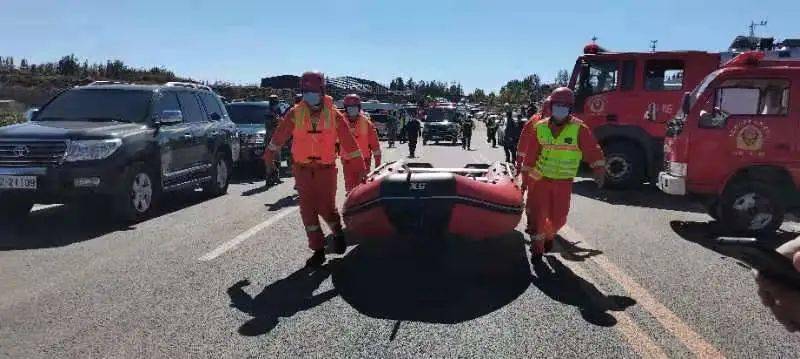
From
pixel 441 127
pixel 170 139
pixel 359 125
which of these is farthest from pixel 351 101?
pixel 441 127

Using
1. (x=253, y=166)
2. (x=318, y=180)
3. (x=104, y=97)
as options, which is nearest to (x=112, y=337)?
(x=318, y=180)

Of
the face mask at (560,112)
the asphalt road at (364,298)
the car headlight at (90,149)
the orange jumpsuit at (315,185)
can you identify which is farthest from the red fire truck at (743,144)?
the car headlight at (90,149)

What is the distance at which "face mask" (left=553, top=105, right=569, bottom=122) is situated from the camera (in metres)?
7.39

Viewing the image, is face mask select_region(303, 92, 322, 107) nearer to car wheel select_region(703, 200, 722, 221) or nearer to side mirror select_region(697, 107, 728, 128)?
side mirror select_region(697, 107, 728, 128)

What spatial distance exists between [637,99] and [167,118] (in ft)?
29.2

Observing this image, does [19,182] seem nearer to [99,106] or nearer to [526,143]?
[99,106]

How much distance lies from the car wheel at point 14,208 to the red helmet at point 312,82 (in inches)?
174

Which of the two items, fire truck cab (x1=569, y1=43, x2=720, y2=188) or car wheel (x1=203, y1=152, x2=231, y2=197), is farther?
fire truck cab (x1=569, y1=43, x2=720, y2=188)

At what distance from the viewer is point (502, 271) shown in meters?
6.73

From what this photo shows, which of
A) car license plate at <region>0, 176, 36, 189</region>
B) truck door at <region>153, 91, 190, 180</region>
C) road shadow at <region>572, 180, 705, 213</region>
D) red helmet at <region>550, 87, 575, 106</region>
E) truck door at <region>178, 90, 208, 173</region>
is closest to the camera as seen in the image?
red helmet at <region>550, 87, 575, 106</region>

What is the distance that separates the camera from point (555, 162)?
7.36m

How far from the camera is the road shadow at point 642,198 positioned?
39.3 ft

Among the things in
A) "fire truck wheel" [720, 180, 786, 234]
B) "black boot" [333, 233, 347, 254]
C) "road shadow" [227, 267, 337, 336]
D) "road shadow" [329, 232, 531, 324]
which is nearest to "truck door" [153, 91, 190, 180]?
"road shadow" [329, 232, 531, 324]

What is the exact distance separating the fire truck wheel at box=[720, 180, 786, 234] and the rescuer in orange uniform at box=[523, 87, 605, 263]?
295 centimetres
